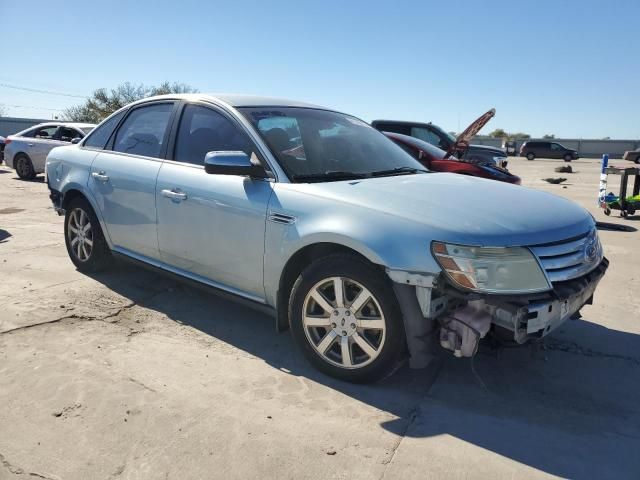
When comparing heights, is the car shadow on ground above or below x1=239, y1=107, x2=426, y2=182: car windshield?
below

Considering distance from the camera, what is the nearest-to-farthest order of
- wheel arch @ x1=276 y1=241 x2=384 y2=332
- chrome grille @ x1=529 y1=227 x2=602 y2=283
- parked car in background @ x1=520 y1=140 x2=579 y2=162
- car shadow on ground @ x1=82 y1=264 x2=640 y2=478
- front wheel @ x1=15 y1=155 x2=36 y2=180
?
1. car shadow on ground @ x1=82 y1=264 x2=640 y2=478
2. chrome grille @ x1=529 y1=227 x2=602 y2=283
3. wheel arch @ x1=276 y1=241 x2=384 y2=332
4. front wheel @ x1=15 y1=155 x2=36 y2=180
5. parked car in background @ x1=520 y1=140 x2=579 y2=162

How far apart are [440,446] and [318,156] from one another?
2073 mm

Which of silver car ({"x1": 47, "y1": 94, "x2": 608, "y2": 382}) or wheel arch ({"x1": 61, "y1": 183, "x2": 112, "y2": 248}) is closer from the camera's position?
silver car ({"x1": 47, "y1": 94, "x2": 608, "y2": 382})

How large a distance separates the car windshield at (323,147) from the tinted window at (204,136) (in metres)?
0.16

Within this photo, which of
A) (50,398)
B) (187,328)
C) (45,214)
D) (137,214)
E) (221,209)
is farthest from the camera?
(45,214)

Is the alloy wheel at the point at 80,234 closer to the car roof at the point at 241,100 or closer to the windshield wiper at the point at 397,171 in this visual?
the car roof at the point at 241,100

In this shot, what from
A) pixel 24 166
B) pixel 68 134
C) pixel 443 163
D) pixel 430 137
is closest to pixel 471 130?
pixel 443 163

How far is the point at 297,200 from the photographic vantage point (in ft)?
10.7

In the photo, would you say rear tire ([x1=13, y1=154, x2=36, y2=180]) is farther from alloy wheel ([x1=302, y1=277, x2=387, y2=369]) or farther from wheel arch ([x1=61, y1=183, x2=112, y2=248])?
alloy wheel ([x1=302, y1=277, x2=387, y2=369])

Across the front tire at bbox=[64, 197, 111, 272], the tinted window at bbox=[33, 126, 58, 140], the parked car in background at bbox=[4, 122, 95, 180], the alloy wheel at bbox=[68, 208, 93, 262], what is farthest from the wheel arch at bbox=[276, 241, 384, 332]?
the tinted window at bbox=[33, 126, 58, 140]

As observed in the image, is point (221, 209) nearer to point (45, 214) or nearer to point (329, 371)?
point (329, 371)

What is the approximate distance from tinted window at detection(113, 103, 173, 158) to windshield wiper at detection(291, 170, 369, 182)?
1.49 metres

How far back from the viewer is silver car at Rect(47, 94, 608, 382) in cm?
276

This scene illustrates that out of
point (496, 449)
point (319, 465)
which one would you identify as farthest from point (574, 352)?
point (319, 465)
